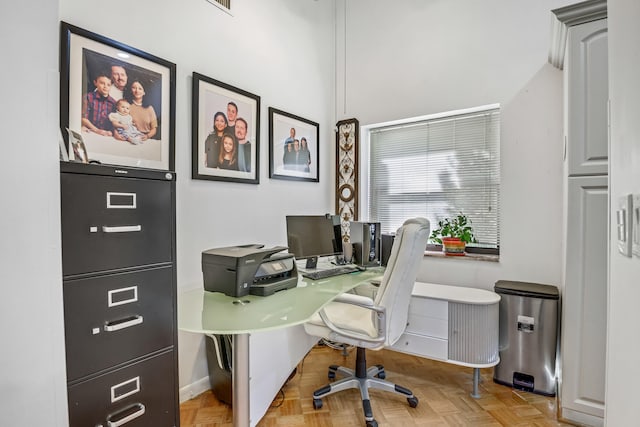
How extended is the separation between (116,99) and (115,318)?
1.28 m

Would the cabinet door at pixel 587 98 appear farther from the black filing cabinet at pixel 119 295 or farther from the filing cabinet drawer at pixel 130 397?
the filing cabinet drawer at pixel 130 397

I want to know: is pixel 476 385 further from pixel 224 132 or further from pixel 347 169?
pixel 224 132

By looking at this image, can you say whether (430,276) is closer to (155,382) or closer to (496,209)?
(496,209)

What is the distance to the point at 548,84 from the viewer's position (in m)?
2.37

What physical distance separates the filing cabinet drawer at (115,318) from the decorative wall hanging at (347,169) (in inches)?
88.1

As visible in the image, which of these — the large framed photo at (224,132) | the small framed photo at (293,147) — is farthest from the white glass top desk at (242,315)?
the small framed photo at (293,147)

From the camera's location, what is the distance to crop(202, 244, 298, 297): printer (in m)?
1.74

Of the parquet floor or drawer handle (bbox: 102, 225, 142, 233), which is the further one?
the parquet floor

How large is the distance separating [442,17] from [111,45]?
8.44 ft

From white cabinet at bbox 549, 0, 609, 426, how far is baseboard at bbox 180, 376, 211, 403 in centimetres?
221

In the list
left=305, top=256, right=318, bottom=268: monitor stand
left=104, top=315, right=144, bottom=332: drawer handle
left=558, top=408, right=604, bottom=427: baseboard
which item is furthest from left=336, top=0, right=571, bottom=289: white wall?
left=104, top=315, right=144, bottom=332: drawer handle

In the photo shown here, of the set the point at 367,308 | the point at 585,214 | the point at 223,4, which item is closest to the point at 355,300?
the point at 367,308

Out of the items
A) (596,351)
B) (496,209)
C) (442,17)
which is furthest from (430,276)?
(442,17)

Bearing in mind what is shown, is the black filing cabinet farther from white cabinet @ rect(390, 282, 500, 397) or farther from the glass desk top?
white cabinet @ rect(390, 282, 500, 397)
